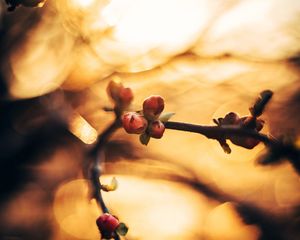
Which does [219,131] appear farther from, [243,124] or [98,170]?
[98,170]

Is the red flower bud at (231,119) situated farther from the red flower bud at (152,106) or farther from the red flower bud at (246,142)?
the red flower bud at (152,106)

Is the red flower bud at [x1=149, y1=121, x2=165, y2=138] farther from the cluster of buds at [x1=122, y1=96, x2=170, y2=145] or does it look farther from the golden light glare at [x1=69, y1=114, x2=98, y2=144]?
the golden light glare at [x1=69, y1=114, x2=98, y2=144]

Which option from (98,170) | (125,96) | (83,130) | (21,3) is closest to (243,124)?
(125,96)

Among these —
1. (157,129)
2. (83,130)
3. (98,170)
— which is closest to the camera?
→ (157,129)

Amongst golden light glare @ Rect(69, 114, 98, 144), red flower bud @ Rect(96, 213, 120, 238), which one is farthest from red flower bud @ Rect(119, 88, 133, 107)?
golden light glare @ Rect(69, 114, 98, 144)

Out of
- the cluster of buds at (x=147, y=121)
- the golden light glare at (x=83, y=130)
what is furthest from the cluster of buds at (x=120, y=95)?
the golden light glare at (x=83, y=130)

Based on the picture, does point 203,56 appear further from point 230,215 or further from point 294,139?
point 294,139
